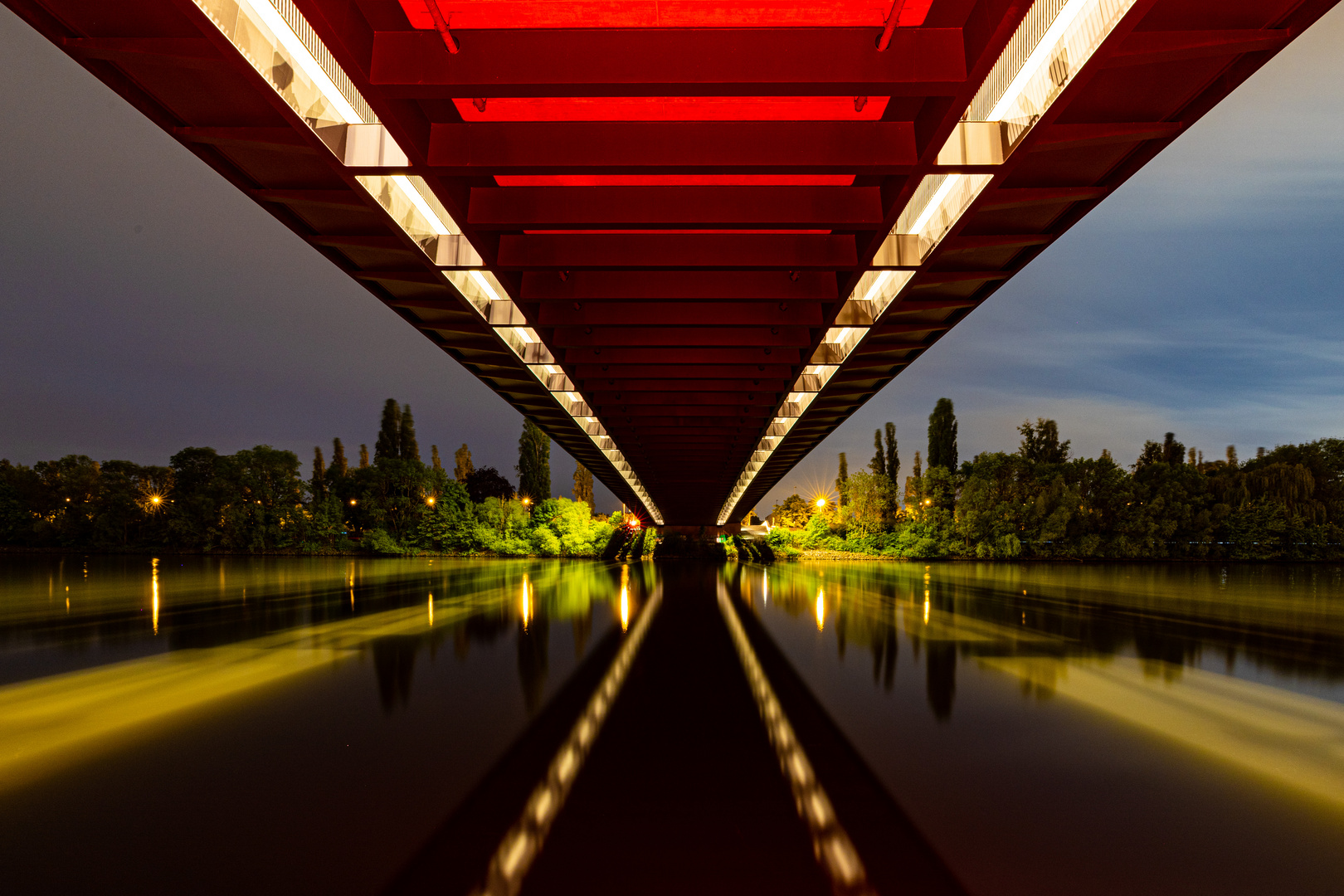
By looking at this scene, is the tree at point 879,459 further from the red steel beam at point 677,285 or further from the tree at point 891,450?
the red steel beam at point 677,285

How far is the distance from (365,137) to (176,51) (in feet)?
5.04

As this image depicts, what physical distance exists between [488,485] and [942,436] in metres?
45.7

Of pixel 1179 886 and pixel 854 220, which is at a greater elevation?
pixel 854 220

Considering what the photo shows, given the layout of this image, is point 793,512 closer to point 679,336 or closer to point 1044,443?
point 1044,443

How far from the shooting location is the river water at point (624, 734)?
482 cm

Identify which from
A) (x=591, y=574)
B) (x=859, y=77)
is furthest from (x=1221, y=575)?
(x=859, y=77)

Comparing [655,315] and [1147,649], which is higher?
[655,315]

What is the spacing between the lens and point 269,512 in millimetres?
44625

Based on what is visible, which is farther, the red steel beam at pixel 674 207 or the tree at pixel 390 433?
the tree at pixel 390 433

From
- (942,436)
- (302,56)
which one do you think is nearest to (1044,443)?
(942,436)

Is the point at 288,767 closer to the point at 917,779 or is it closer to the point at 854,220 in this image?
the point at 917,779

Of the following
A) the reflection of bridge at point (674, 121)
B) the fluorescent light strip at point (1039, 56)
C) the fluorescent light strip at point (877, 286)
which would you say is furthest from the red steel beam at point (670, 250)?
the fluorescent light strip at point (1039, 56)

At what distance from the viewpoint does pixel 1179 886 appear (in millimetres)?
4469

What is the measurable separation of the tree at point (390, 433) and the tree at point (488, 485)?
8183 millimetres
